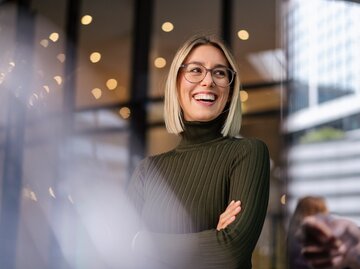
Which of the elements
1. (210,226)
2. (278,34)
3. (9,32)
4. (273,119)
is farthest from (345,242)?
(9,32)

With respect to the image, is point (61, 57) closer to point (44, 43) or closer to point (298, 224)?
point (44, 43)

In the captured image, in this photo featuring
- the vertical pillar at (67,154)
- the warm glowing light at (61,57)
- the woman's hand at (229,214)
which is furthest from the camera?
the warm glowing light at (61,57)

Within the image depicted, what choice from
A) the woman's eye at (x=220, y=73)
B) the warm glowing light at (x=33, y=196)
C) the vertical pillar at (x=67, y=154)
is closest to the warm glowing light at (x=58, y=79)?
the vertical pillar at (x=67, y=154)

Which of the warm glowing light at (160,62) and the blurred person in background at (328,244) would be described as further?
the blurred person in background at (328,244)

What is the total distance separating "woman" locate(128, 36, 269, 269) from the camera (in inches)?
34.3

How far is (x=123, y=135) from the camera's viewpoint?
1315 millimetres

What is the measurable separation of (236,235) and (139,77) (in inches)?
23.7

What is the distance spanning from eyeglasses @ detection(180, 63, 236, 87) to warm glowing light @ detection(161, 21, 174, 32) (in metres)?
0.37

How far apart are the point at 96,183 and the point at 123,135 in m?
0.13

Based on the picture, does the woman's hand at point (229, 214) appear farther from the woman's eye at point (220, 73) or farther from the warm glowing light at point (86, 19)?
the warm glowing light at point (86, 19)

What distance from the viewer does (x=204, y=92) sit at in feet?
3.19

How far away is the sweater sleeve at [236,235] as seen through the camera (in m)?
0.86

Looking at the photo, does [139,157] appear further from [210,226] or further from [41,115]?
[210,226]

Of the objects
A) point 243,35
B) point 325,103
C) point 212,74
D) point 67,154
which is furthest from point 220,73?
point 325,103
